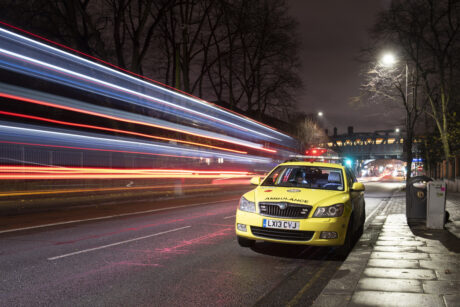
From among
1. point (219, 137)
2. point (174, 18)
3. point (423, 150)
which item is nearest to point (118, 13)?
point (174, 18)

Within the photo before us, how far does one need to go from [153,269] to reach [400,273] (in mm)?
3355

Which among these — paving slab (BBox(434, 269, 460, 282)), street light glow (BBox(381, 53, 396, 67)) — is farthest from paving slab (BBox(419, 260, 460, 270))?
street light glow (BBox(381, 53, 396, 67))

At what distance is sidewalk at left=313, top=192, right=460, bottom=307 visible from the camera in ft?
14.4

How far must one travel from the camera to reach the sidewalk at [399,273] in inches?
172

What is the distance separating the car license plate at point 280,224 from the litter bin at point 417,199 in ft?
19.5

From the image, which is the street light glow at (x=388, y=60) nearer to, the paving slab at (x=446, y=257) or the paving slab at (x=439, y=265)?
the paving slab at (x=446, y=257)

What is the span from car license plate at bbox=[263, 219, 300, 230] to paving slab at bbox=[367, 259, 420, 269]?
1.19m

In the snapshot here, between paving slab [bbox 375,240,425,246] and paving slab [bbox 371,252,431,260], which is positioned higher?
paving slab [bbox 371,252,431,260]

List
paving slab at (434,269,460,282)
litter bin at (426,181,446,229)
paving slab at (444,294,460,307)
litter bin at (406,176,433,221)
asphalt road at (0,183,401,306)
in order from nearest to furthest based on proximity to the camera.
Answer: paving slab at (444,294,460,307) < asphalt road at (0,183,401,306) < paving slab at (434,269,460,282) < litter bin at (426,181,446,229) < litter bin at (406,176,433,221)

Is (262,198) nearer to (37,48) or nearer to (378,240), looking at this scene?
(378,240)

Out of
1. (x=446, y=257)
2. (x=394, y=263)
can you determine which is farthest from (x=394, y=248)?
(x=394, y=263)

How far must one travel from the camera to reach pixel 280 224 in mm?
6578

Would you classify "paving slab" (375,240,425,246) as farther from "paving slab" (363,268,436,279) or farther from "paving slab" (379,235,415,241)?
"paving slab" (363,268,436,279)

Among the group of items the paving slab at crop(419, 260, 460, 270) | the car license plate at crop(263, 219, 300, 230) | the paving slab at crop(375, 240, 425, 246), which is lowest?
the paving slab at crop(375, 240, 425, 246)
